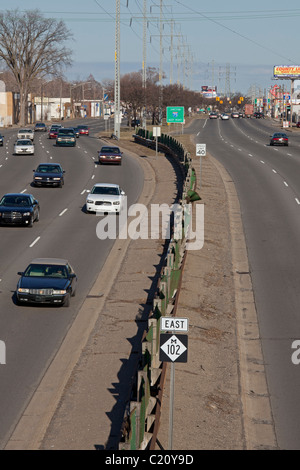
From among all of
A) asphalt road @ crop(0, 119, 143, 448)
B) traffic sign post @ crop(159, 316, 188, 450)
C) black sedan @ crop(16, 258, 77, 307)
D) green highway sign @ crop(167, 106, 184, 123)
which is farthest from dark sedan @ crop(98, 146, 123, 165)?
traffic sign post @ crop(159, 316, 188, 450)

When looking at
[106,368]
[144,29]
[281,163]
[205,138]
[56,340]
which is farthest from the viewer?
[205,138]

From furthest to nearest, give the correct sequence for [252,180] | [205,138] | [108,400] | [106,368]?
[205,138] < [252,180] < [106,368] < [108,400]

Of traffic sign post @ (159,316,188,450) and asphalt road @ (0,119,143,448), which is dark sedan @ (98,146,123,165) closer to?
asphalt road @ (0,119,143,448)

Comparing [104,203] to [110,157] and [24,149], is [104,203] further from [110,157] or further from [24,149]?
[24,149]

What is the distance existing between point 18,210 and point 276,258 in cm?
1215

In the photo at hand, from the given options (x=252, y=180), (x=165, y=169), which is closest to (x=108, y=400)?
(x=252, y=180)

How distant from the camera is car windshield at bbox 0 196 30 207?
38.1 meters

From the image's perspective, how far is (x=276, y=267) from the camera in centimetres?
3145

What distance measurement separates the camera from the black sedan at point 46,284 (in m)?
23.4

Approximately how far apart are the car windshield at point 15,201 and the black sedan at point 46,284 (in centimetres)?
1383

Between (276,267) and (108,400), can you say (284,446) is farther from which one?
(276,267)

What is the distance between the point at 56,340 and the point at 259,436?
668cm

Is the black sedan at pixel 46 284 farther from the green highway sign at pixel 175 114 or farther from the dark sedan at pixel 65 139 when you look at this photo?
the green highway sign at pixel 175 114

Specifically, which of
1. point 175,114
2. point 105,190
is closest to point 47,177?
point 105,190
